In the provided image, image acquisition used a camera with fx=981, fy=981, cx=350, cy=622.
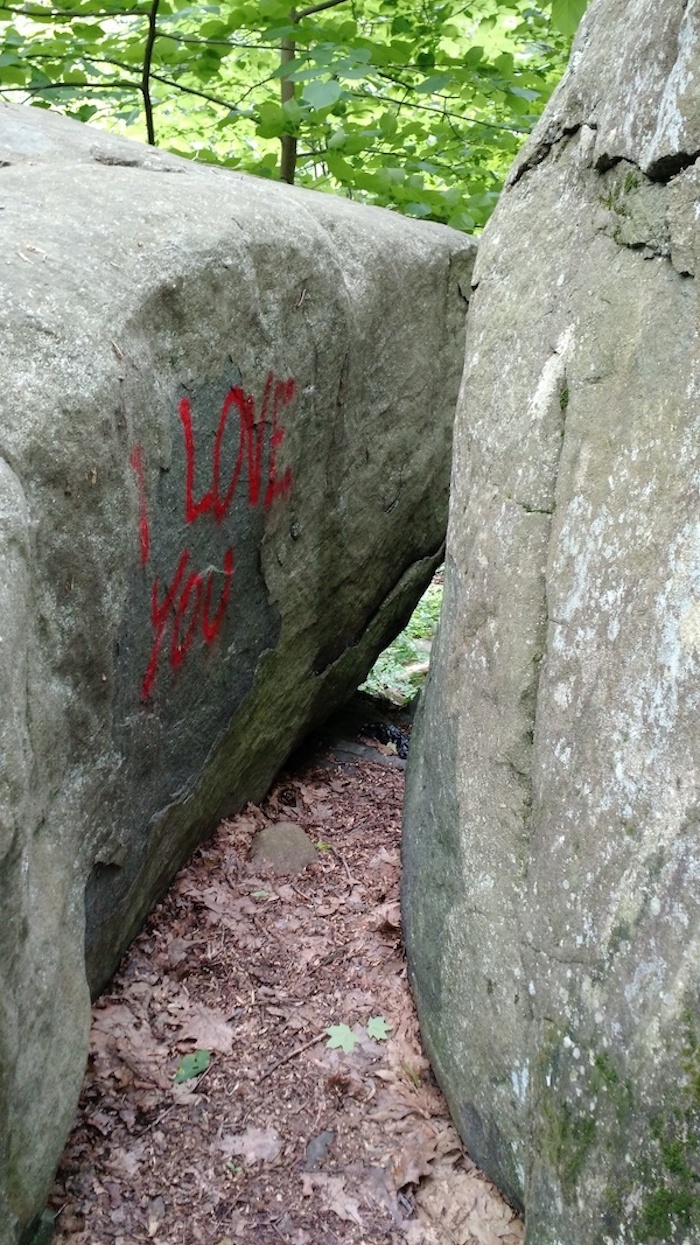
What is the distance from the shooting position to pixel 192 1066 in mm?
2984

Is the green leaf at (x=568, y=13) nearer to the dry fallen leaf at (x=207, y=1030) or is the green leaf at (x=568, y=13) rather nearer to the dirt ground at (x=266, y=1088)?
the dirt ground at (x=266, y=1088)

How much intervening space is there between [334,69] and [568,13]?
112 cm

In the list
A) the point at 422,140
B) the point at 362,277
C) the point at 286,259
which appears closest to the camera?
the point at 286,259

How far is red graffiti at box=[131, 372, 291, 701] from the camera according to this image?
3.02 metres

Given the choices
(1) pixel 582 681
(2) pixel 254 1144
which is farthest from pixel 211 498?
(2) pixel 254 1144

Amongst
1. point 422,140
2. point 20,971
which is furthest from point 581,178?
point 422,140

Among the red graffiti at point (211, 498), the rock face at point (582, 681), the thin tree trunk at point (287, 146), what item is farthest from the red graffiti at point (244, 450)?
the thin tree trunk at point (287, 146)

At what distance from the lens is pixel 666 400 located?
2.14 metres

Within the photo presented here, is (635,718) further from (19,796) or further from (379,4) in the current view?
(379,4)

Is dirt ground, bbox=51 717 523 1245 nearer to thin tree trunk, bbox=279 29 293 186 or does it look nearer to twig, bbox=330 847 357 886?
twig, bbox=330 847 357 886

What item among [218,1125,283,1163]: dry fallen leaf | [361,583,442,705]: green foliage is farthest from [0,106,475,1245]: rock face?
[361,583,442,705]: green foliage

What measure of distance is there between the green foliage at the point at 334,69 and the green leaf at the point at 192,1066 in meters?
3.71

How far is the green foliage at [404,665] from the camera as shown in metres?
6.76

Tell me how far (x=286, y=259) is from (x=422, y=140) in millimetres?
2889
